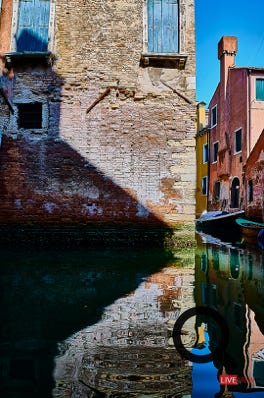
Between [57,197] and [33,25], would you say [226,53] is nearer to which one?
[33,25]

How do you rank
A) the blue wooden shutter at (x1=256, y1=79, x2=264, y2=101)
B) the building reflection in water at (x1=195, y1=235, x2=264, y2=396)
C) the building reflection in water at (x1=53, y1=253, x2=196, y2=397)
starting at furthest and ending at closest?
the blue wooden shutter at (x1=256, y1=79, x2=264, y2=101) < the building reflection in water at (x1=195, y1=235, x2=264, y2=396) < the building reflection in water at (x1=53, y1=253, x2=196, y2=397)

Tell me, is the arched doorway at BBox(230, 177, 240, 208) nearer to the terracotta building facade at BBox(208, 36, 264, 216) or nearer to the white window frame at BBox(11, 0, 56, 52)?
the terracotta building facade at BBox(208, 36, 264, 216)

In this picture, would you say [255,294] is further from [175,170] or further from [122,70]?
[122,70]

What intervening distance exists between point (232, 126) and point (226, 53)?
4.18m

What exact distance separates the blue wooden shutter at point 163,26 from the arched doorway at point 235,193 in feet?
34.6

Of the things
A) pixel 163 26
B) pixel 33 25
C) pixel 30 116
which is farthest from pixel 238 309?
pixel 33 25

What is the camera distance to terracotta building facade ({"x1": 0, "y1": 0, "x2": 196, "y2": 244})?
7.57 metres

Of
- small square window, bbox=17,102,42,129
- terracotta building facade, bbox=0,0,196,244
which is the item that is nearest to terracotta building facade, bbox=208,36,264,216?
terracotta building facade, bbox=0,0,196,244

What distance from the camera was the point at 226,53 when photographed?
59.7 ft

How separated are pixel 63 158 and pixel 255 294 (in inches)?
209

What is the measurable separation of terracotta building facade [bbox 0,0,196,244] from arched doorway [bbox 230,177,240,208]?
10.2 metres

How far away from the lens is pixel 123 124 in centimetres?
775

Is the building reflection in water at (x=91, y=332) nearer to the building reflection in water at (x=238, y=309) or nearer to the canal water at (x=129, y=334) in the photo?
the canal water at (x=129, y=334)

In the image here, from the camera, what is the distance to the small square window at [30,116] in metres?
7.90
